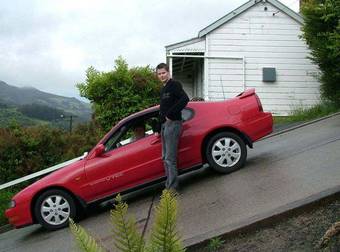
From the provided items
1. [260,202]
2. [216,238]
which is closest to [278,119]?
[260,202]

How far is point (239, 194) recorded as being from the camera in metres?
7.29

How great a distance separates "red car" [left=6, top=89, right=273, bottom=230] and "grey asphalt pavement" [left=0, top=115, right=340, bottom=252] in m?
0.31

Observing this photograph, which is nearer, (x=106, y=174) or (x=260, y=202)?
(x=260, y=202)

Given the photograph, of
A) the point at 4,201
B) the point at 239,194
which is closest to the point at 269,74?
the point at 4,201

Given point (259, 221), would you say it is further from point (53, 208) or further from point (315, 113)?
point (315, 113)

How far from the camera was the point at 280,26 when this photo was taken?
63.1 ft

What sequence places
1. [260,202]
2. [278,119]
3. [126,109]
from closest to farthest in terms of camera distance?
[260,202], [126,109], [278,119]

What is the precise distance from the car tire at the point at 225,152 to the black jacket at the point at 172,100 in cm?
96

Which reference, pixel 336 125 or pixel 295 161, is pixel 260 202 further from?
pixel 336 125

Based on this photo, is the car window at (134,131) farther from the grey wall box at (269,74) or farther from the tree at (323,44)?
the grey wall box at (269,74)

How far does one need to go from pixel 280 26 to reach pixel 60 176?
1307 cm

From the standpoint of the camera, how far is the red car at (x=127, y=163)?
326 inches

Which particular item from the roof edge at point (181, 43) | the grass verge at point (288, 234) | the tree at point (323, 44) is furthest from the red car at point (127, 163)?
the roof edge at point (181, 43)

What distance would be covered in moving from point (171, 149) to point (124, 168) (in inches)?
34.1
